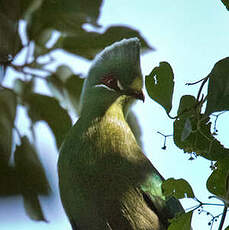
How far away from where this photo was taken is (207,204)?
81cm

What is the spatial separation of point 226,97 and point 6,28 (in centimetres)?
74

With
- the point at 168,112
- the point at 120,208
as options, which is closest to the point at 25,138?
the point at 120,208

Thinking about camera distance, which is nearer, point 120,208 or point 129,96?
point 120,208

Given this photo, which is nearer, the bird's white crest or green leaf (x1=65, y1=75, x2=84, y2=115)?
the bird's white crest

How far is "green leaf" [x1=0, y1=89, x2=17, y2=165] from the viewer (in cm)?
136

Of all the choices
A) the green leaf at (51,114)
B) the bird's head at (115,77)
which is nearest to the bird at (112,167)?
the bird's head at (115,77)

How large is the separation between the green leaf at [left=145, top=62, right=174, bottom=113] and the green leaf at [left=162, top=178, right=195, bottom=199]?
12cm

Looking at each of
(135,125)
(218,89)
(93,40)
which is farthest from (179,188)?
(93,40)

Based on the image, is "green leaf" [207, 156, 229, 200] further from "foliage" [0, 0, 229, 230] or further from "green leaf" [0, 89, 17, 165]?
"green leaf" [0, 89, 17, 165]

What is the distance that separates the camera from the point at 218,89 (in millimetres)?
759

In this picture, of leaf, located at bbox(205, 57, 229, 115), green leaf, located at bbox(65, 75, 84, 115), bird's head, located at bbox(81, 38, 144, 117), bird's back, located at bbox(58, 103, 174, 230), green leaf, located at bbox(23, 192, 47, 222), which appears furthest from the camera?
green leaf, located at bbox(65, 75, 84, 115)

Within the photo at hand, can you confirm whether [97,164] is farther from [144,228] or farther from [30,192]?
[30,192]

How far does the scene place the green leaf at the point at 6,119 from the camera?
4.45 ft

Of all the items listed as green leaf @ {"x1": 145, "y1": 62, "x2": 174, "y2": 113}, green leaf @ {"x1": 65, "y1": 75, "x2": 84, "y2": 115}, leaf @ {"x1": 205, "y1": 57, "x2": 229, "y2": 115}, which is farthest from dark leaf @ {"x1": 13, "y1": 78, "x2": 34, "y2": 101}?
leaf @ {"x1": 205, "y1": 57, "x2": 229, "y2": 115}
